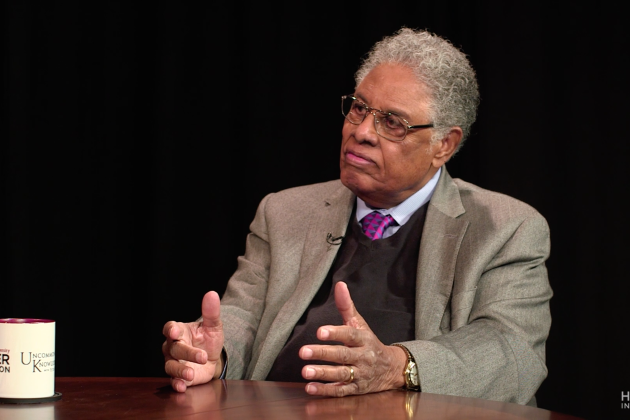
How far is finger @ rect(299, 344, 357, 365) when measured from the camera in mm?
1502

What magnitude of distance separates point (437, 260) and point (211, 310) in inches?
28.2

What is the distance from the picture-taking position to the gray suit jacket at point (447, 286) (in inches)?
73.6

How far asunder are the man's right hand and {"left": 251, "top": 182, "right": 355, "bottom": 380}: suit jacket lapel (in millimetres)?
316

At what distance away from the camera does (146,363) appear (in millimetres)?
3316

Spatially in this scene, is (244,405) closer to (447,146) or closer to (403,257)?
(403,257)

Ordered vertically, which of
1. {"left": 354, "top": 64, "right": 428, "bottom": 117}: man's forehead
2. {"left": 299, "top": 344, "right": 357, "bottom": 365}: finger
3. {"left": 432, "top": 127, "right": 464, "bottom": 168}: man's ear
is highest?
{"left": 354, "top": 64, "right": 428, "bottom": 117}: man's forehead

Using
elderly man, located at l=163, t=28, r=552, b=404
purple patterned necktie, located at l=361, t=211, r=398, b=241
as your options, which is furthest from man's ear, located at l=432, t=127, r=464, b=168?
purple patterned necktie, located at l=361, t=211, r=398, b=241

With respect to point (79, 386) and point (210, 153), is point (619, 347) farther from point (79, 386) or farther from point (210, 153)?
point (79, 386)

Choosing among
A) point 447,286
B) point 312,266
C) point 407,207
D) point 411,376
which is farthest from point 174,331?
point 407,207

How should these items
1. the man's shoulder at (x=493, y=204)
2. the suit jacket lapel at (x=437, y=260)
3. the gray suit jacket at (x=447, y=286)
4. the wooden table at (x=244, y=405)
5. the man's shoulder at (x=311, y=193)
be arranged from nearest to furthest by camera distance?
the wooden table at (x=244, y=405) < the gray suit jacket at (x=447, y=286) < the suit jacket lapel at (x=437, y=260) < the man's shoulder at (x=493, y=204) < the man's shoulder at (x=311, y=193)

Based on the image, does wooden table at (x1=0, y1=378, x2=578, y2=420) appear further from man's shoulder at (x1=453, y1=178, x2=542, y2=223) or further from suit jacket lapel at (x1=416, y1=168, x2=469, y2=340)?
man's shoulder at (x1=453, y1=178, x2=542, y2=223)

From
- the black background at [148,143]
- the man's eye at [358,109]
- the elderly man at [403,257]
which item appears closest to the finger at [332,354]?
the elderly man at [403,257]

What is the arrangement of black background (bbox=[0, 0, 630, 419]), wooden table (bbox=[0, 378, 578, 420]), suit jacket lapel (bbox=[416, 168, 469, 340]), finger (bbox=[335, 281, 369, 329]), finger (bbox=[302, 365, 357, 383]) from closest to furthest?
wooden table (bbox=[0, 378, 578, 420]) < finger (bbox=[302, 365, 357, 383]) < finger (bbox=[335, 281, 369, 329]) < suit jacket lapel (bbox=[416, 168, 469, 340]) < black background (bbox=[0, 0, 630, 419])

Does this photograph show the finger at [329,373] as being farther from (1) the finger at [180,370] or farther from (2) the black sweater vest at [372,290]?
(2) the black sweater vest at [372,290]
